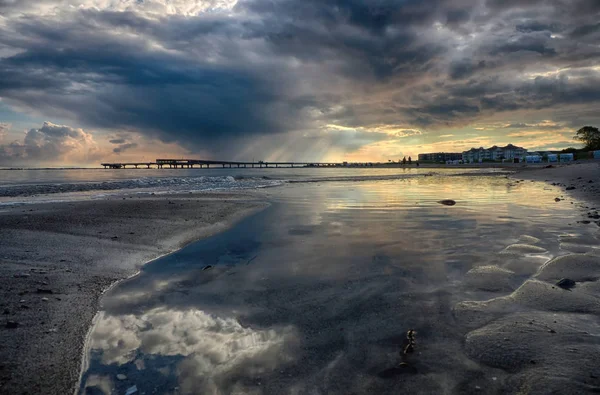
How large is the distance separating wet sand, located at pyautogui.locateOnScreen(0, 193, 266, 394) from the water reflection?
29 centimetres

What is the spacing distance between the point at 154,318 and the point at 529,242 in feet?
25.1

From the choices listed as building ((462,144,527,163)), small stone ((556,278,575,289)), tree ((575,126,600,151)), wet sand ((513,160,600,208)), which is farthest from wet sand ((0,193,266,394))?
building ((462,144,527,163))

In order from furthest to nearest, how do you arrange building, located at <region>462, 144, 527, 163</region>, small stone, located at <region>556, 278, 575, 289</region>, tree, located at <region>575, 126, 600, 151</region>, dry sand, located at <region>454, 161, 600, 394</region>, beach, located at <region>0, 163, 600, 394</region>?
building, located at <region>462, 144, 527, 163</region> → tree, located at <region>575, 126, 600, 151</region> → small stone, located at <region>556, 278, 575, 289</region> → beach, located at <region>0, 163, 600, 394</region> → dry sand, located at <region>454, 161, 600, 394</region>

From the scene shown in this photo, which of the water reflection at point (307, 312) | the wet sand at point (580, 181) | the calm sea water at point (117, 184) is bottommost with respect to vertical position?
the water reflection at point (307, 312)

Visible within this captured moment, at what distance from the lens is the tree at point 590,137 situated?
89.5m

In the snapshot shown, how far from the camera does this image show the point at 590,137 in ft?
303

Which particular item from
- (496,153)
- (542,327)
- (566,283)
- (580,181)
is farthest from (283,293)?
(496,153)

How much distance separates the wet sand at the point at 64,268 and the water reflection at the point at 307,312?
0.97 ft

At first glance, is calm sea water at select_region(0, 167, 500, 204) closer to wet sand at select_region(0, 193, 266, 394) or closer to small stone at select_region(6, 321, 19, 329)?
wet sand at select_region(0, 193, 266, 394)

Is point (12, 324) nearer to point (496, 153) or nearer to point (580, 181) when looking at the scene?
point (580, 181)

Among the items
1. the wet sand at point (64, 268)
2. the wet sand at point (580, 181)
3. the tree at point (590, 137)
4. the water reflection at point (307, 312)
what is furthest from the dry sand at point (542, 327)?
the tree at point (590, 137)

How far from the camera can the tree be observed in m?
89.5

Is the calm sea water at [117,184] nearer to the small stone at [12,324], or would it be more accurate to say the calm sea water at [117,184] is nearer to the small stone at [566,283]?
the small stone at [12,324]

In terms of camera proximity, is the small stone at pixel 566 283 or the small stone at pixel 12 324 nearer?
the small stone at pixel 12 324
